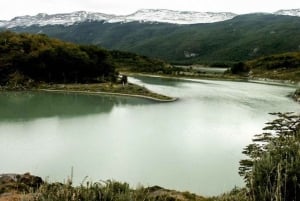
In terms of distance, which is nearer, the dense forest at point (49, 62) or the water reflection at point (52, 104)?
the water reflection at point (52, 104)

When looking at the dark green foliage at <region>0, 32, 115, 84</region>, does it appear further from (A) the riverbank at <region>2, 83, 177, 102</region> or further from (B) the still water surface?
A: (B) the still water surface

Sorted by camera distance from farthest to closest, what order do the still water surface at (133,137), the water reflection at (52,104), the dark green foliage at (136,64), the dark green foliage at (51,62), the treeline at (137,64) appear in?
the dark green foliage at (136,64), the treeline at (137,64), the dark green foliage at (51,62), the water reflection at (52,104), the still water surface at (133,137)

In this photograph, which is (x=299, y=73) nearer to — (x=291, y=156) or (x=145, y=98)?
(x=145, y=98)

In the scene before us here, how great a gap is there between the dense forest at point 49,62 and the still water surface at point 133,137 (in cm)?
1153

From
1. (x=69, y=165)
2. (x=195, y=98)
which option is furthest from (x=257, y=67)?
(x=69, y=165)

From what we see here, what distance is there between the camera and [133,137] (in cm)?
3147

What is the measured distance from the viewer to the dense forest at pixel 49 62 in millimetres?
69125

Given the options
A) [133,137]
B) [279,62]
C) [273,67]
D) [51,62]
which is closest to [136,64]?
[273,67]

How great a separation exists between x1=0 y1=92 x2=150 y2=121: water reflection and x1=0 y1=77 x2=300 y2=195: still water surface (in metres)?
0.09

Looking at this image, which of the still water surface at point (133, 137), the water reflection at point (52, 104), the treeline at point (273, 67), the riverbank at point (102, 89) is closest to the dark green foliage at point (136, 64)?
the treeline at point (273, 67)

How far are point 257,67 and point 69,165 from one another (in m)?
93.4

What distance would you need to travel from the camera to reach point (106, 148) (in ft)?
89.9

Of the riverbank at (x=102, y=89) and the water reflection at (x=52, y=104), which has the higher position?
the riverbank at (x=102, y=89)

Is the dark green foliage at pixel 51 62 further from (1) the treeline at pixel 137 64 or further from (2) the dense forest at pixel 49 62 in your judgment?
(1) the treeline at pixel 137 64
